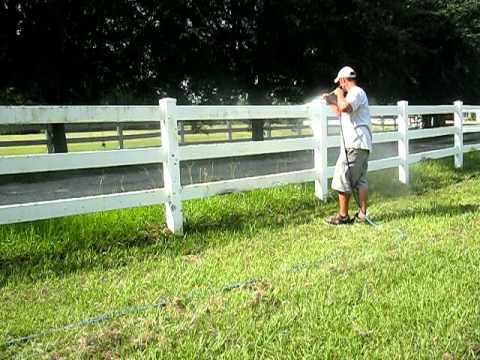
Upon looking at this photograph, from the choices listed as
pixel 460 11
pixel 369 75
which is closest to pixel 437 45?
pixel 460 11

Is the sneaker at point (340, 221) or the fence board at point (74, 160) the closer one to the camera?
the fence board at point (74, 160)

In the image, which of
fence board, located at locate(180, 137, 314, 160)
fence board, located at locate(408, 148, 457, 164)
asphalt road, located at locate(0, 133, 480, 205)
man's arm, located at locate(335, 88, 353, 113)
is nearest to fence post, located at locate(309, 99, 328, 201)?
fence board, located at locate(180, 137, 314, 160)

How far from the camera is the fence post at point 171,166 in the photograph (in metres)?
5.81

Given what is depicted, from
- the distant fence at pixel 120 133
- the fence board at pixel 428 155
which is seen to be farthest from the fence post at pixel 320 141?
the distant fence at pixel 120 133

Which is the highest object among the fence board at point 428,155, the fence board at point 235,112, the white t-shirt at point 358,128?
the fence board at point 235,112

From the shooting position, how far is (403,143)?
9.69 m

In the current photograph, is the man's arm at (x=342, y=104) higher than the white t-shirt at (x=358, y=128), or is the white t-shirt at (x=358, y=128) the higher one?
the man's arm at (x=342, y=104)

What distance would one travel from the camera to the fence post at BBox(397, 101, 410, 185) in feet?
31.3

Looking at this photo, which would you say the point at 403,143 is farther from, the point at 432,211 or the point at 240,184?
the point at 240,184

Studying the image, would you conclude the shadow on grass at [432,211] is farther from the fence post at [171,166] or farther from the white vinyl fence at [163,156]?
the fence post at [171,166]

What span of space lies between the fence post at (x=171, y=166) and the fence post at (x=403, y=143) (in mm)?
5150

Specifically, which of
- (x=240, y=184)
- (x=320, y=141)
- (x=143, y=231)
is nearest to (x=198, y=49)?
(x=320, y=141)

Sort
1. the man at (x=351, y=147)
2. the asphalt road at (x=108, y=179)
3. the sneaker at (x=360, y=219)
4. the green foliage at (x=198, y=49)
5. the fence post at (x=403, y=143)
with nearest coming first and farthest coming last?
the man at (x=351, y=147), the sneaker at (x=360, y=219), the fence post at (x=403, y=143), the asphalt road at (x=108, y=179), the green foliage at (x=198, y=49)

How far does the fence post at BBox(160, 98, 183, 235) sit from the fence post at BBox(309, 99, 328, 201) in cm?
261
